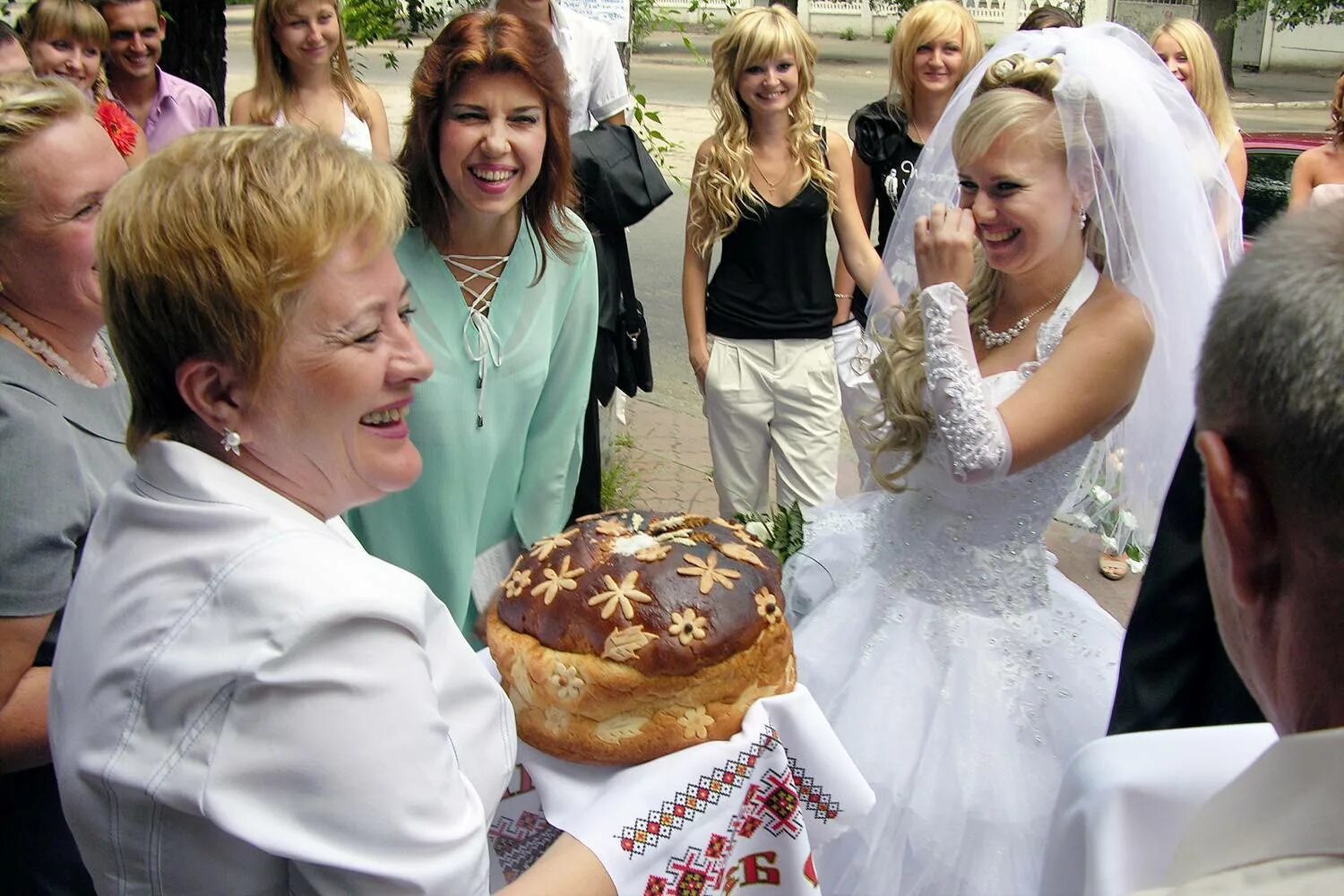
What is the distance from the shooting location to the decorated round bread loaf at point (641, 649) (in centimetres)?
163

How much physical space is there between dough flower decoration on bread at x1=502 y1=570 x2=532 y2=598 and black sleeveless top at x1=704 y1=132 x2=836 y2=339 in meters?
2.62

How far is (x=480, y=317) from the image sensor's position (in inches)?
102

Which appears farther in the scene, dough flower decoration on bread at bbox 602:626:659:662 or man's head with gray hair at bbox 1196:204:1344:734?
dough flower decoration on bread at bbox 602:626:659:662

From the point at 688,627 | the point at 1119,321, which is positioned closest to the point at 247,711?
the point at 688,627

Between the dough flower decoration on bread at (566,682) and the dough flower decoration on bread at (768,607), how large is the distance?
28 centimetres

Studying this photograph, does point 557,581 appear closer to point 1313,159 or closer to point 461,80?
point 461,80

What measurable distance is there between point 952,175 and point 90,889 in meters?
2.35

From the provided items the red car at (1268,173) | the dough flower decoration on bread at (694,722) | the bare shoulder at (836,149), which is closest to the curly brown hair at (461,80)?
the dough flower decoration on bread at (694,722)

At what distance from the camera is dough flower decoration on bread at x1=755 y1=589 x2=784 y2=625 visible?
67.1 inches

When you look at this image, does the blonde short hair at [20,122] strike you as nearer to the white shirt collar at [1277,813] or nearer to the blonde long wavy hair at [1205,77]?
the white shirt collar at [1277,813]

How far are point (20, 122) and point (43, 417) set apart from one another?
49cm

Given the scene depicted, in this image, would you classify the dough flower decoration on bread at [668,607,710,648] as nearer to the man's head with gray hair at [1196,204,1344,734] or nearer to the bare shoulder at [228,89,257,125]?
the man's head with gray hair at [1196,204,1344,734]

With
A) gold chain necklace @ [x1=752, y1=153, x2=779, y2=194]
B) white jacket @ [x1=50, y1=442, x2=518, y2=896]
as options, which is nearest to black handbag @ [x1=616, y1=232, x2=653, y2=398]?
gold chain necklace @ [x1=752, y1=153, x2=779, y2=194]

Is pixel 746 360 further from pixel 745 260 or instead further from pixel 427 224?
pixel 427 224
